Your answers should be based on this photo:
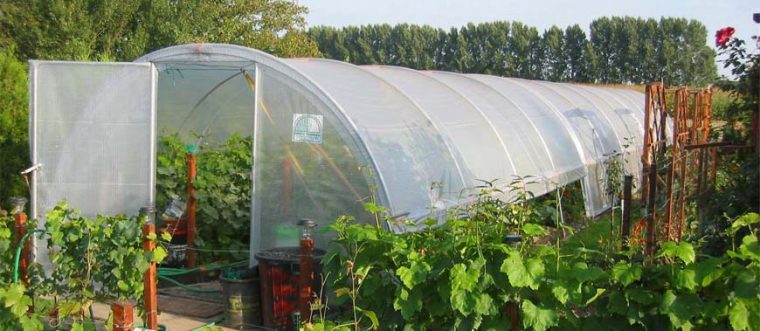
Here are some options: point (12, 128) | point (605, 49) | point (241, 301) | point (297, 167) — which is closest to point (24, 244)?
point (241, 301)

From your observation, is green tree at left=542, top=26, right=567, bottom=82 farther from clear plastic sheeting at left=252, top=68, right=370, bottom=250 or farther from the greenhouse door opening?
clear plastic sheeting at left=252, top=68, right=370, bottom=250

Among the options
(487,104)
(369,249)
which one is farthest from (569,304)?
(487,104)

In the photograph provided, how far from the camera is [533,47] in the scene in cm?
5178

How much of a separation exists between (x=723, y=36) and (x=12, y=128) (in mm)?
8375

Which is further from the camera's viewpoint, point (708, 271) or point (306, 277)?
point (306, 277)

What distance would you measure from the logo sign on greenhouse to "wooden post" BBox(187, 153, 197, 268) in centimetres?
220

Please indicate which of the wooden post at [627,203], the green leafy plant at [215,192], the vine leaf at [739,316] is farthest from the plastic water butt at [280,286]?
the vine leaf at [739,316]

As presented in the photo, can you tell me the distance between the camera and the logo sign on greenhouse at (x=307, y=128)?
6621 mm

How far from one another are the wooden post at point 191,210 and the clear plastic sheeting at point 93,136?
4.12 ft

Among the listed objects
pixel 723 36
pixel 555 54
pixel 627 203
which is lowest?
pixel 627 203

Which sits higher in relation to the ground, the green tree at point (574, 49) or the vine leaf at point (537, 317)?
the green tree at point (574, 49)

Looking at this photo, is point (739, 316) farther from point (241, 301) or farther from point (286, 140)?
point (286, 140)

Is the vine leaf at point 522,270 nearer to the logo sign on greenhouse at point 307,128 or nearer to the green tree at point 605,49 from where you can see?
the logo sign on greenhouse at point 307,128

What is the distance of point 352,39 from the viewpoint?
53500 mm
